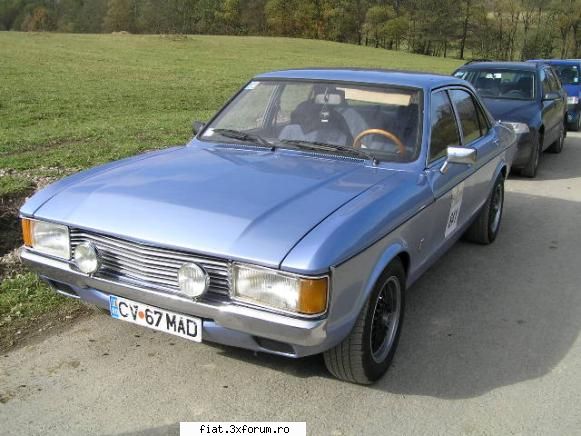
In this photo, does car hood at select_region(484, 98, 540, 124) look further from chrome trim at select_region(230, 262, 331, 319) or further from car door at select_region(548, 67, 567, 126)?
chrome trim at select_region(230, 262, 331, 319)

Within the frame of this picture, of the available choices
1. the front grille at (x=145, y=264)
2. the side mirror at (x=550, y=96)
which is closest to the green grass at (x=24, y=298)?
the front grille at (x=145, y=264)

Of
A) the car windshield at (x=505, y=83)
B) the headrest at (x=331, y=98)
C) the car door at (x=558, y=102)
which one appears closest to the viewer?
the headrest at (x=331, y=98)

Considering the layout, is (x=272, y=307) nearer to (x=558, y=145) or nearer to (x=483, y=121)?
(x=483, y=121)

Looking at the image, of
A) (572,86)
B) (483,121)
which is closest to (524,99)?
(483,121)

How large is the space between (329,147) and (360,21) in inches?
3508

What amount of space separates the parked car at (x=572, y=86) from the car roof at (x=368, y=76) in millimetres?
10843

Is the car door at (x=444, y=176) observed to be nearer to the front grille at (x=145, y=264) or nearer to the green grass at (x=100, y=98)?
the front grille at (x=145, y=264)

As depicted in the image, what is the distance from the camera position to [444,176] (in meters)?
3.95

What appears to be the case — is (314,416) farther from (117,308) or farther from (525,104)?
(525,104)

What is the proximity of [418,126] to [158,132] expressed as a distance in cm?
744

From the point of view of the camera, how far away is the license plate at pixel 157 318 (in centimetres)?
285

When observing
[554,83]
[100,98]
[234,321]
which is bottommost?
[100,98]

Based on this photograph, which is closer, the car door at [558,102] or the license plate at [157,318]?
the license plate at [157,318]

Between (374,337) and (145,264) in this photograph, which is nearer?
(145,264)
